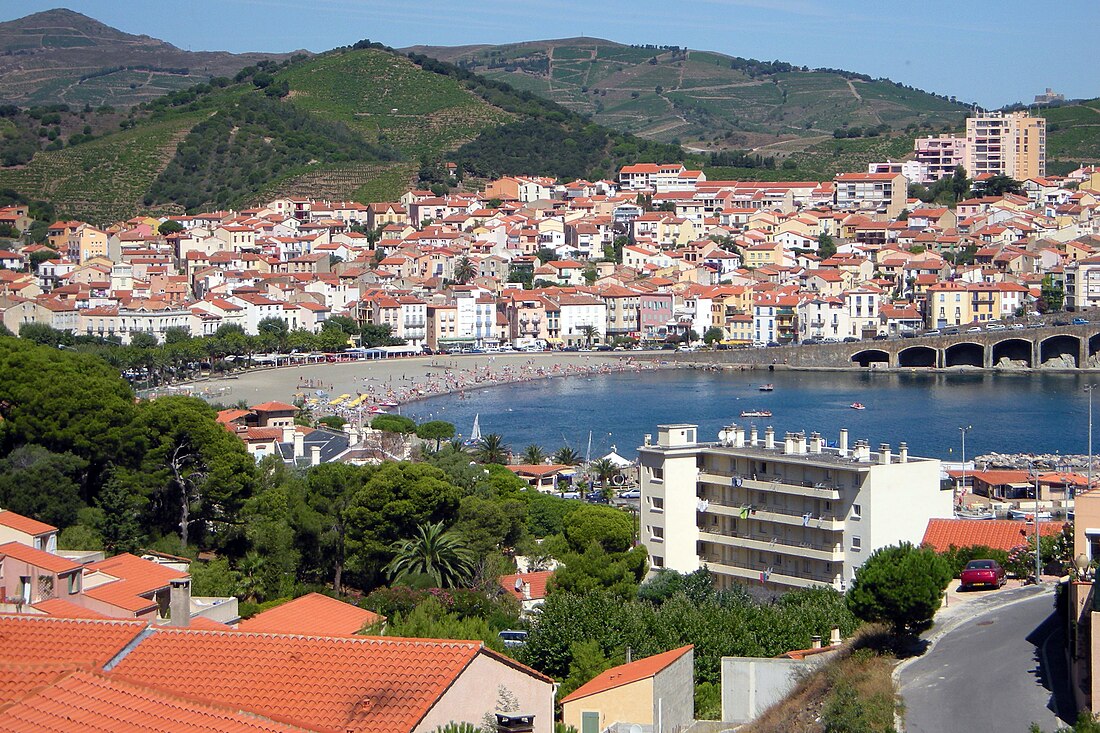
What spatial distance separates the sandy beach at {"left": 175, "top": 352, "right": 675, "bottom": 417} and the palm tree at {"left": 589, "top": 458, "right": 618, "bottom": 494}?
961 centimetres

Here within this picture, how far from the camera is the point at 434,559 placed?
1414 centimetres

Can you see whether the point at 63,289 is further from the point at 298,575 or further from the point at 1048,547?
the point at 1048,547

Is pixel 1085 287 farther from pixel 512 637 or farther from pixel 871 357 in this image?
pixel 512 637

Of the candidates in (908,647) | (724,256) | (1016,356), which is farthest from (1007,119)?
(908,647)

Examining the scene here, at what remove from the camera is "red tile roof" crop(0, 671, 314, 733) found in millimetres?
4426

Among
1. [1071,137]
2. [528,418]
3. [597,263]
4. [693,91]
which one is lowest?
[528,418]

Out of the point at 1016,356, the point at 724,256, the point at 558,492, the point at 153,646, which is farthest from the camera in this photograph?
the point at 724,256

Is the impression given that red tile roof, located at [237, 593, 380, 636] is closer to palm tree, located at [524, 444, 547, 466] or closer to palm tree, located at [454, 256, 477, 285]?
palm tree, located at [524, 444, 547, 466]

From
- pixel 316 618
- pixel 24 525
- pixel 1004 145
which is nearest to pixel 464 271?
pixel 1004 145

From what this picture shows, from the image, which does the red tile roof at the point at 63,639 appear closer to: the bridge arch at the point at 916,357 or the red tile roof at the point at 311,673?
the red tile roof at the point at 311,673

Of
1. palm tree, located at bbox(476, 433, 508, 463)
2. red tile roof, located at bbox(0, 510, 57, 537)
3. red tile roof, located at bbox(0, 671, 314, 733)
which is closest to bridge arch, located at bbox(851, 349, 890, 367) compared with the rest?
palm tree, located at bbox(476, 433, 508, 463)

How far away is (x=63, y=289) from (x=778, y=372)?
2266cm

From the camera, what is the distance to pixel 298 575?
49.9ft

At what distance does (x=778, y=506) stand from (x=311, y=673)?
10.3m
